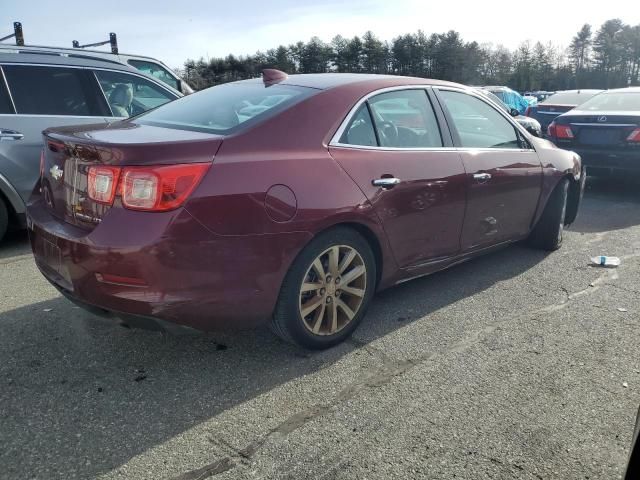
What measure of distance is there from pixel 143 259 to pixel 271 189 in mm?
686

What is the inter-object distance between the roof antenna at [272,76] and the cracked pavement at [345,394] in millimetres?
1633

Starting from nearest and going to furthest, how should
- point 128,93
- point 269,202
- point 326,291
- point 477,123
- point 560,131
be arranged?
point 269,202
point 326,291
point 477,123
point 128,93
point 560,131

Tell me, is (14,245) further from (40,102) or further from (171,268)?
(171,268)

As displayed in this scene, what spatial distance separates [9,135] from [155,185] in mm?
3423

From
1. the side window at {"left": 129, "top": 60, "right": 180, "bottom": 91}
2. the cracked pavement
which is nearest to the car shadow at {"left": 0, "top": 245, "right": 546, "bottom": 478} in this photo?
the cracked pavement

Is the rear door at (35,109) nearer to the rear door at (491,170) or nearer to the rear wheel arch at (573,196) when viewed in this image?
the rear door at (491,170)

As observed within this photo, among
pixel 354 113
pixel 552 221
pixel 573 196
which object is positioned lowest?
pixel 552 221

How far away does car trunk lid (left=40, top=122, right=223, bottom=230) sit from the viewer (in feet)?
8.30

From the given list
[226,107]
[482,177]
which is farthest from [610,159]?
[226,107]

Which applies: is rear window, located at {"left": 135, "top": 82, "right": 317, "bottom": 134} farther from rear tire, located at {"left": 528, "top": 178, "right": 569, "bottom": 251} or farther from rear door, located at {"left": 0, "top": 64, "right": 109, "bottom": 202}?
rear tire, located at {"left": 528, "top": 178, "right": 569, "bottom": 251}

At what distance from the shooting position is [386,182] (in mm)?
3264

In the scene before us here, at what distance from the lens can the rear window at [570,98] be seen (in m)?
12.4

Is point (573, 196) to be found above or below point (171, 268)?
below

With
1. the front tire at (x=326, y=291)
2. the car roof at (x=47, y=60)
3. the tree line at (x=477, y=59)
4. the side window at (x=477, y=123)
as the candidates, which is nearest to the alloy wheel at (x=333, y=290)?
the front tire at (x=326, y=291)
